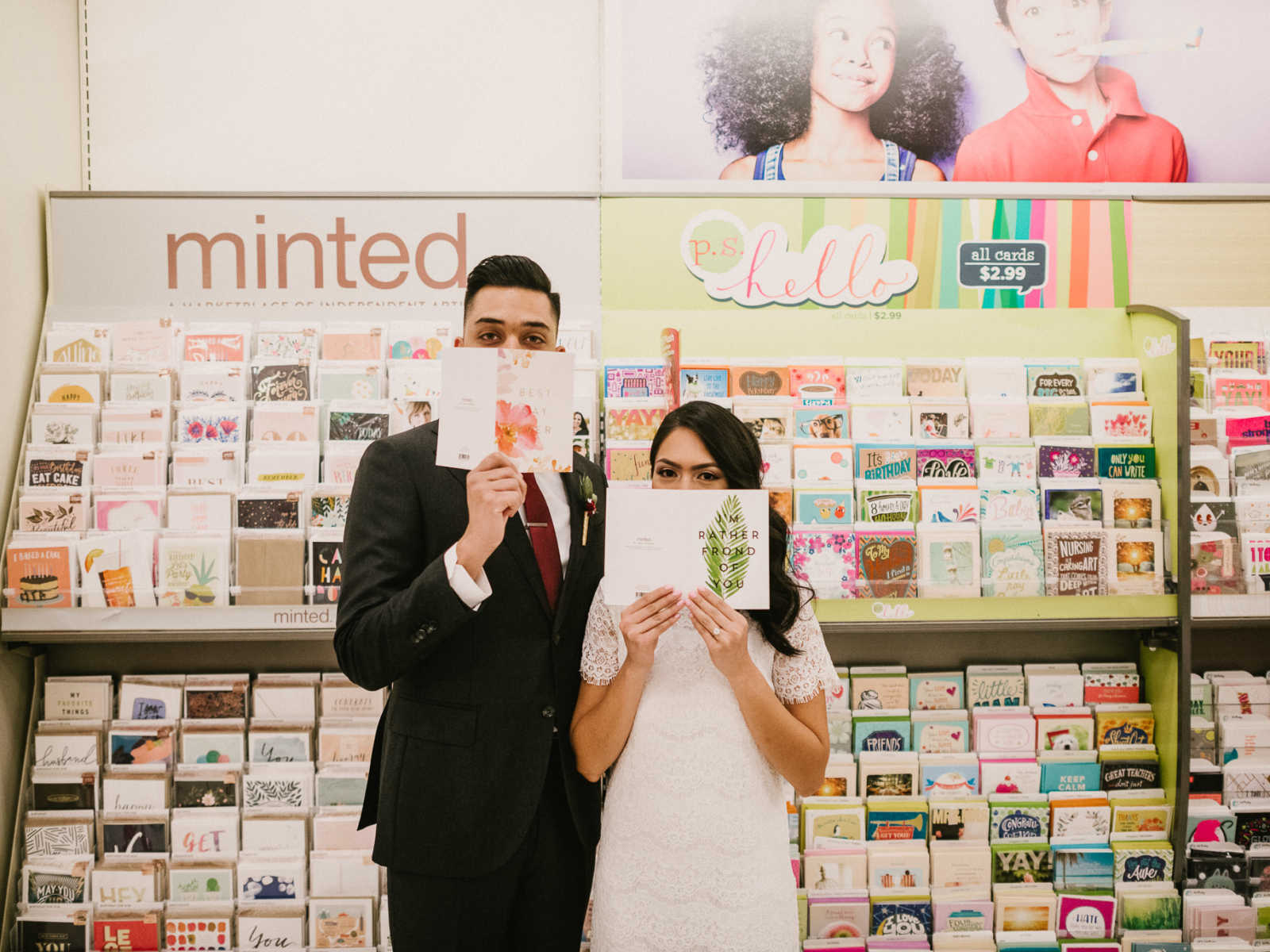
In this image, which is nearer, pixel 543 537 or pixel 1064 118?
pixel 543 537

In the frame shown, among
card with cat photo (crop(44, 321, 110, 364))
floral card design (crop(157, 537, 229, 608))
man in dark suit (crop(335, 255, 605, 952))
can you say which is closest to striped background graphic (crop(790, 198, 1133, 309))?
man in dark suit (crop(335, 255, 605, 952))

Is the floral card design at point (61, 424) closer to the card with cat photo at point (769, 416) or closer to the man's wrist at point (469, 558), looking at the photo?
the man's wrist at point (469, 558)

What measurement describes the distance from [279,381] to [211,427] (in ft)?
0.93

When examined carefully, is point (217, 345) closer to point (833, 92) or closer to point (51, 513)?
point (51, 513)

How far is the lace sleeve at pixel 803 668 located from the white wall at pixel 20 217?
2791mm

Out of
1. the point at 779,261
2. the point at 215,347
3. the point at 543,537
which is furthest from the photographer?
the point at 779,261

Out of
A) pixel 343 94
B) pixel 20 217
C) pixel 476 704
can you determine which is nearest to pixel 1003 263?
pixel 476 704

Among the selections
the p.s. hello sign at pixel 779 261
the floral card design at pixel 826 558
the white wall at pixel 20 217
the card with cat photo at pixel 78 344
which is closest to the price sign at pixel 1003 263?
the p.s. hello sign at pixel 779 261

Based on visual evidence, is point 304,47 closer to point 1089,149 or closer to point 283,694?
point 283,694

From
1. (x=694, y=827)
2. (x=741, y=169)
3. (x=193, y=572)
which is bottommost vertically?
(x=694, y=827)

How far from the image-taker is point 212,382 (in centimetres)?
302

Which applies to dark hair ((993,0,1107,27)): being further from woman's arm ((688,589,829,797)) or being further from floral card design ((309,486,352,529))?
floral card design ((309,486,352,529))

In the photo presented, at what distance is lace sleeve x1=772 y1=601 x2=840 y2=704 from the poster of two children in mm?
2284

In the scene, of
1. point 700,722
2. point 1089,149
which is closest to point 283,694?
point 700,722
